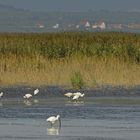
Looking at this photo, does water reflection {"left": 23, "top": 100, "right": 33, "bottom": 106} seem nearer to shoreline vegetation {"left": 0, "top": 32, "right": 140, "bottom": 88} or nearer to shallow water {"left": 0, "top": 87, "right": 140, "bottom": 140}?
shallow water {"left": 0, "top": 87, "right": 140, "bottom": 140}

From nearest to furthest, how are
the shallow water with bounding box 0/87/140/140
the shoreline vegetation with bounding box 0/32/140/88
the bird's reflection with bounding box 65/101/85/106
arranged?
the shallow water with bounding box 0/87/140/140 → the bird's reflection with bounding box 65/101/85/106 → the shoreline vegetation with bounding box 0/32/140/88

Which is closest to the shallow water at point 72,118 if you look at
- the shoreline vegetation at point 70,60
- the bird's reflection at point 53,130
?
the bird's reflection at point 53,130

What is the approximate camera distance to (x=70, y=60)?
A: 96.6 feet

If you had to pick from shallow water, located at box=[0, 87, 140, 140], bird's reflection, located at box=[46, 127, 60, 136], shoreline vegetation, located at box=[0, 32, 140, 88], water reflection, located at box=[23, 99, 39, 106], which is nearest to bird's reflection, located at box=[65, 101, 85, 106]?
shallow water, located at box=[0, 87, 140, 140]

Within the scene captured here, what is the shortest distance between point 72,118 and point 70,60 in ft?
36.0

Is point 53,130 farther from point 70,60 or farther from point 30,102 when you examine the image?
point 70,60

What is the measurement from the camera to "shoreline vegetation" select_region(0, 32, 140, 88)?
1056 inches

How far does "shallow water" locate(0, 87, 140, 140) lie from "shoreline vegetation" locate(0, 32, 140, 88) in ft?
9.19

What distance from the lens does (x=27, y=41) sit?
3453 cm

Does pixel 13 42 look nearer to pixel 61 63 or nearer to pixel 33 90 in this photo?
pixel 61 63

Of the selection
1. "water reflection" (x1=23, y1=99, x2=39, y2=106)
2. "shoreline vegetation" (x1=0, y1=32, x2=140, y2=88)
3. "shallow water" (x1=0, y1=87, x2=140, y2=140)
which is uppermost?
"shallow water" (x1=0, y1=87, x2=140, y2=140)

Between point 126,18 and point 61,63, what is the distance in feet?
510

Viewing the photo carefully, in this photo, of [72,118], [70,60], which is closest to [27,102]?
[72,118]

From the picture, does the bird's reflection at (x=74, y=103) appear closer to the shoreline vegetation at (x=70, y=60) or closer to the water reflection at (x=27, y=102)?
the water reflection at (x=27, y=102)
